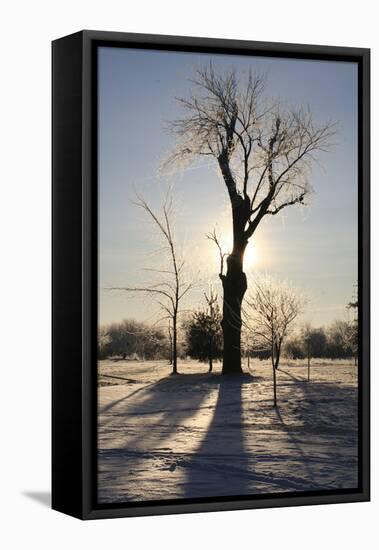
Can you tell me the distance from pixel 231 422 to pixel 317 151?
1.96m

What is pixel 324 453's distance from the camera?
11383 mm

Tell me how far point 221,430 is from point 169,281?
105cm

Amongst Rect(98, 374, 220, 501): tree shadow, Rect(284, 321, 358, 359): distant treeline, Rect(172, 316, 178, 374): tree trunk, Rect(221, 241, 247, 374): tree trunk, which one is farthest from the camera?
Rect(284, 321, 358, 359): distant treeline

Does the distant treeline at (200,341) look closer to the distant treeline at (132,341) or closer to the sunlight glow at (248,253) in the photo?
the distant treeline at (132,341)

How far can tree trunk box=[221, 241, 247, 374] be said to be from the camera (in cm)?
1123

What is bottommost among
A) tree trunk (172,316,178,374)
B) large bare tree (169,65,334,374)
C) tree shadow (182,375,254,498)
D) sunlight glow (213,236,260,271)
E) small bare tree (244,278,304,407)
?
tree shadow (182,375,254,498)

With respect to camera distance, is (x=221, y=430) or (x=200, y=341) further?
(x=200, y=341)

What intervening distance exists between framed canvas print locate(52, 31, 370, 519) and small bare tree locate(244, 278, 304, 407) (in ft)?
0.04

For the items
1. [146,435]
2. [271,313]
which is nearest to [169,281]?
[271,313]

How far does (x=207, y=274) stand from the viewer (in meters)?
11.2

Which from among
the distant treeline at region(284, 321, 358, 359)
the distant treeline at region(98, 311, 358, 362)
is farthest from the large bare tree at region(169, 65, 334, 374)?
the distant treeline at region(284, 321, 358, 359)

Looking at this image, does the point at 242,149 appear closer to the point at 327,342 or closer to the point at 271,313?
the point at 271,313

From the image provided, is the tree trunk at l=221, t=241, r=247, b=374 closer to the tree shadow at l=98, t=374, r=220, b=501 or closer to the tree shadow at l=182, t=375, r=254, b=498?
the tree shadow at l=182, t=375, r=254, b=498

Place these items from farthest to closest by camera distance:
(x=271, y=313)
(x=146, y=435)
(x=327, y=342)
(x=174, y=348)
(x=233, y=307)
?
(x=327, y=342), (x=271, y=313), (x=233, y=307), (x=174, y=348), (x=146, y=435)
